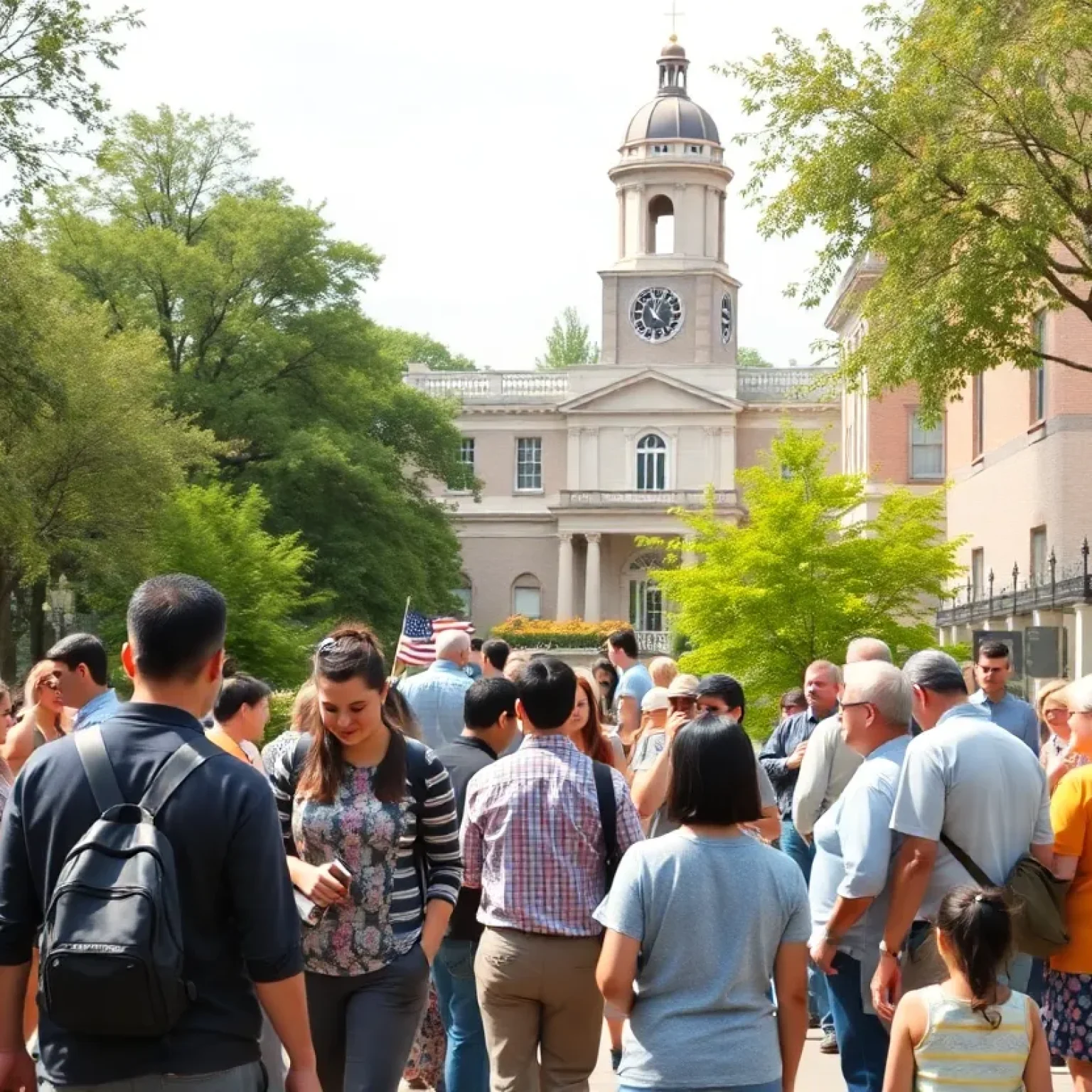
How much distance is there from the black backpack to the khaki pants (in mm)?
2794

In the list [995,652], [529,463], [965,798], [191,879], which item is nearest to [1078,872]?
[965,798]

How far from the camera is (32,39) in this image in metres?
28.9

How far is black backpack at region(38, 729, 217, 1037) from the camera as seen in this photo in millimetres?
4133

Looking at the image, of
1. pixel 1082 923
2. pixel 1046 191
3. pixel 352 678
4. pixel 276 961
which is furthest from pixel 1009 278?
pixel 276 961

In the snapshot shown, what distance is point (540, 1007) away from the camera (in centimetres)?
709

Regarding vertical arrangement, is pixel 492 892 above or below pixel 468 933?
above

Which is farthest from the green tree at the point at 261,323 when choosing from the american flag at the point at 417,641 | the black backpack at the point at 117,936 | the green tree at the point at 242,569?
the black backpack at the point at 117,936

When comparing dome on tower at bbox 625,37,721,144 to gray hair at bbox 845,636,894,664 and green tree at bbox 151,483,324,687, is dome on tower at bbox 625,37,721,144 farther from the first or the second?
gray hair at bbox 845,636,894,664

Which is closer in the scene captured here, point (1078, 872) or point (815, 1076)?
point (1078, 872)

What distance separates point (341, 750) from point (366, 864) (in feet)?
1.21

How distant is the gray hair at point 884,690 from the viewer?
7.20 m

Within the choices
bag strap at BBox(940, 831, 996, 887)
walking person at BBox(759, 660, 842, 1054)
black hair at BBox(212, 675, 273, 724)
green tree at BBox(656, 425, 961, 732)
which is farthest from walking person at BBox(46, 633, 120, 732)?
green tree at BBox(656, 425, 961, 732)

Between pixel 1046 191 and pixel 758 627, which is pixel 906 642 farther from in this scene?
pixel 1046 191

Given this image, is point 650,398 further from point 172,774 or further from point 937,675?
point 172,774
